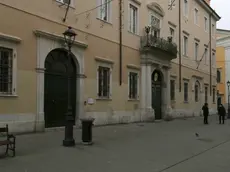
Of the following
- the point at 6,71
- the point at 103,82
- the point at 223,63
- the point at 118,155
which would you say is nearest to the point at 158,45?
the point at 103,82

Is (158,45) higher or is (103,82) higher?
(158,45)

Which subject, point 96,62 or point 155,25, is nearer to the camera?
point 96,62

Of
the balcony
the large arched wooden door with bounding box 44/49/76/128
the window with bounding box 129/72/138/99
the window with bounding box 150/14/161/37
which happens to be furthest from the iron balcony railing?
the large arched wooden door with bounding box 44/49/76/128

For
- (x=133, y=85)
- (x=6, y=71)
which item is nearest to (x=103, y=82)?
(x=133, y=85)

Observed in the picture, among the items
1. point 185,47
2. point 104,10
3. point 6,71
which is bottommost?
point 6,71

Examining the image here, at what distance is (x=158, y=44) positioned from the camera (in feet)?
75.2

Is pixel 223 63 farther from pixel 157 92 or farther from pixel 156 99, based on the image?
pixel 156 99

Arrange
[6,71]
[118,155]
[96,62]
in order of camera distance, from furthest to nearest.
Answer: [96,62] < [6,71] < [118,155]

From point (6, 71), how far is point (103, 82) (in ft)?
21.9

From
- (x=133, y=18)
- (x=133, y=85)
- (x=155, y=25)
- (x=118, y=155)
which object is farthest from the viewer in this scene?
(x=155, y=25)

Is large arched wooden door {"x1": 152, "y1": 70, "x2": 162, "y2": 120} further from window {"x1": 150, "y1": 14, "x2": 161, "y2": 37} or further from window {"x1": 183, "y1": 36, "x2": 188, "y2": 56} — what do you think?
window {"x1": 183, "y1": 36, "x2": 188, "y2": 56}

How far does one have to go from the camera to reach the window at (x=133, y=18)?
69.5 feet

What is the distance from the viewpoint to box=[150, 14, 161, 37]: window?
23645mm

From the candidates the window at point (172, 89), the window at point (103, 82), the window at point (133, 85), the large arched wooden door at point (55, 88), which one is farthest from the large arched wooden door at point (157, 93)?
the large arched wooden door at point (55, 88)
